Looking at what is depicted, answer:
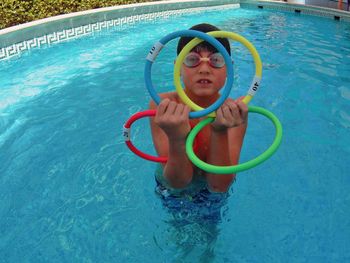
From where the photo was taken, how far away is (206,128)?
9.17ft

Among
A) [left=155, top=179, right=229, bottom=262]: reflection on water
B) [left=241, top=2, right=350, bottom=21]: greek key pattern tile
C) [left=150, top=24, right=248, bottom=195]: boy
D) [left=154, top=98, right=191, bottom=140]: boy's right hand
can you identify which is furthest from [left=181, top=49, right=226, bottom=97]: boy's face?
[left=241, top=2, right=350, bottom=21]: greek key pattern tile

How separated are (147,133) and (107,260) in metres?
2.70

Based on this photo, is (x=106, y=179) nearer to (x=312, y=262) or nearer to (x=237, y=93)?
(x=312, y=262)

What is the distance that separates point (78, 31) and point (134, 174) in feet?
26.1

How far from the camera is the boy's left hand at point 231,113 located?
6.82 ft

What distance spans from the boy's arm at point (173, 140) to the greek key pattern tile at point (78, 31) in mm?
7351

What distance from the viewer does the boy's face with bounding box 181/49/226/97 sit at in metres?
2.35

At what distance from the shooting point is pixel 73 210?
410cm

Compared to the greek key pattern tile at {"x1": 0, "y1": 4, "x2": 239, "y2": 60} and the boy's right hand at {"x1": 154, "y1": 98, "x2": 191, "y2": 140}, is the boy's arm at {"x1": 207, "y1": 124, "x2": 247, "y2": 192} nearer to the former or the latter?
the boy's right hand at {"x1": 154, "y1": 98, "x2": 191, "y2": 140}

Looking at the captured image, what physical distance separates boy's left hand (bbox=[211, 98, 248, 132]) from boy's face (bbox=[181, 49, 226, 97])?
300 millimetres

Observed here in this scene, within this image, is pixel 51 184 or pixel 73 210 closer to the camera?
pixel 73 210

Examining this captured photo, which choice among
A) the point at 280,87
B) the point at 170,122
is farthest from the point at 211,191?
the point at 280,87

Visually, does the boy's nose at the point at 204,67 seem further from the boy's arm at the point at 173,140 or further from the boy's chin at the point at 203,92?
the boy's arm at the point at 173,140

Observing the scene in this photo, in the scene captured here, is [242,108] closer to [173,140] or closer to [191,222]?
[173,140]
